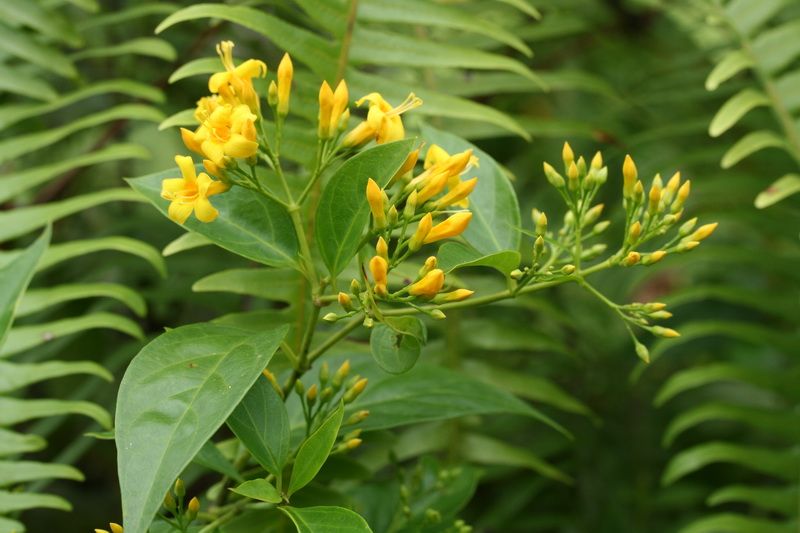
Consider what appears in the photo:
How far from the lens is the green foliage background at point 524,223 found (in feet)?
4.11

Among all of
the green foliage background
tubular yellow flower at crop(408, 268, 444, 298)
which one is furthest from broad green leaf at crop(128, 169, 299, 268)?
the green foliage background

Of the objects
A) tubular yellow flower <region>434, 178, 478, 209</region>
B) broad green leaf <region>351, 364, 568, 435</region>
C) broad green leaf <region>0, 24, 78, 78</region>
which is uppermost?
broad green leaf <region>0, 24, 78, 78</region>

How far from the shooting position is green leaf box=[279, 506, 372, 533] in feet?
2.22

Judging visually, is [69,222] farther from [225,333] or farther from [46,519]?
[225,333]

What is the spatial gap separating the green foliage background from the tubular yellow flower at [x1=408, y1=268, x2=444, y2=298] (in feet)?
1.08

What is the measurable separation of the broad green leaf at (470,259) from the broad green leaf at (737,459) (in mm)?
651

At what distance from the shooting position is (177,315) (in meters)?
1.79

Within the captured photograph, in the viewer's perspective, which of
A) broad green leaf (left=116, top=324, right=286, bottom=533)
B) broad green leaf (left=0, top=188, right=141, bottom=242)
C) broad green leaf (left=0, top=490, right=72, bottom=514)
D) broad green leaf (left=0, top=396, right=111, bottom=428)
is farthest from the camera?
broad green leaf (left=0, top=188, right=141, bottom=242)

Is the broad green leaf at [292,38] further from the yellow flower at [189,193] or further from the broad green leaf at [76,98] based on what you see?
the yellow flower at [189,193]

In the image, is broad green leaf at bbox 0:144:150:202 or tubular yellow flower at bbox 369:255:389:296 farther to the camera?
broad green leaf at bbox 0:144:150:202

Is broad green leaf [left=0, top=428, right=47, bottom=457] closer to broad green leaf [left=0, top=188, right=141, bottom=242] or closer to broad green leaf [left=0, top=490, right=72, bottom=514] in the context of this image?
broad green leaf [left=0, top=490, right=72, bottom=514]

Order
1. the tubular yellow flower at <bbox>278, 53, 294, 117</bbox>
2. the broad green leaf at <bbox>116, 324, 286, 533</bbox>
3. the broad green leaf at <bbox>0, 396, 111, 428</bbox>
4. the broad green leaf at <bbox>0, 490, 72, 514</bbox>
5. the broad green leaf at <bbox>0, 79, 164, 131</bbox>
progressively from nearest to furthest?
the broad green leaf at <bbox>116, 324, 286, 533</bbox>
the tubular yellow flower at <bbox>278, 53, 294, 117</bbox>
the broad green leaf at <bbox>0, 490, 72, 514</bbox>
the broad green leaf at <bbox>0, 396, 111, 428</bbox>
the broad green leaf at <bbox>0, 79, 164, 131</bbox>

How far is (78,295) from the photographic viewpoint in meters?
1.16

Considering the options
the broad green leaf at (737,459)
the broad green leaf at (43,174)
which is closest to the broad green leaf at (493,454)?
the broad green leaf at (737,459)
